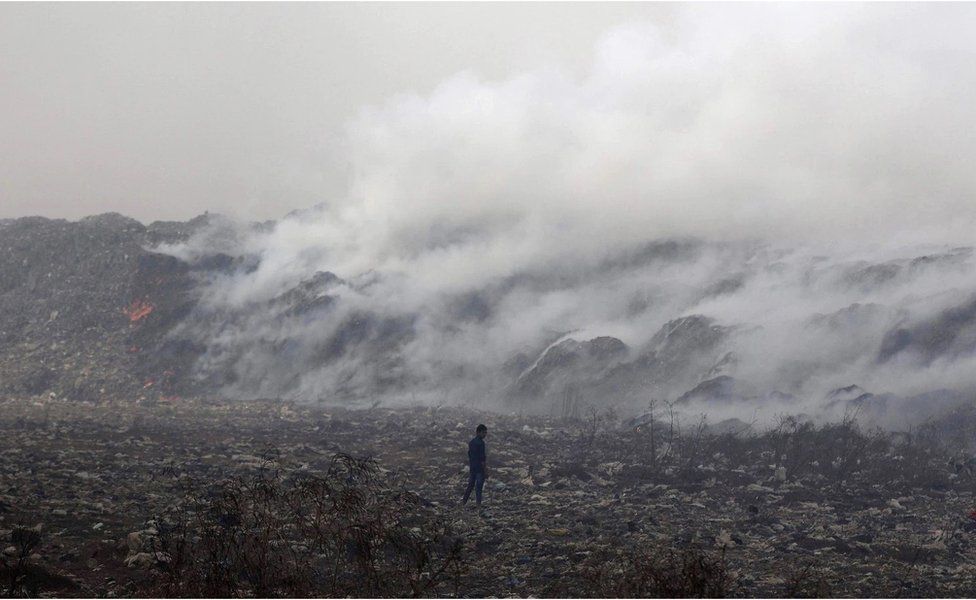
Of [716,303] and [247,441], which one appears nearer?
[247,441]

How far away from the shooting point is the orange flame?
21.0 metres

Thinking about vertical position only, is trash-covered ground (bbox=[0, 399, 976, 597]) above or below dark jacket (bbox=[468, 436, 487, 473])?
below

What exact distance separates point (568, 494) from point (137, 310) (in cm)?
1712

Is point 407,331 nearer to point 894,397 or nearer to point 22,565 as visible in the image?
point 894,397

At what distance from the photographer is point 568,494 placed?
342 inches

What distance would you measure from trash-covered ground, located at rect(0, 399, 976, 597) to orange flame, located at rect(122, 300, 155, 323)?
7.03 m

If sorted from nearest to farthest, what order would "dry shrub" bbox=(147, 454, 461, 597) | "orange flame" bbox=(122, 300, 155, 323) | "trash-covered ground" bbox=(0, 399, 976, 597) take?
"dry shrub" bbox=(147, 454, 461, 597), "trash-covered ground" bbox=(0, 399, 976, 597), "orange flame" bbox=(122, 300, 155, 323)

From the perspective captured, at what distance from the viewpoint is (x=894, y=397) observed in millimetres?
13141

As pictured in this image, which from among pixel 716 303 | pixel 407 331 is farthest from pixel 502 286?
pixel 716 303

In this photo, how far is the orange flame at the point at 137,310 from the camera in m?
21.0

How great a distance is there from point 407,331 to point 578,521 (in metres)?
13.0

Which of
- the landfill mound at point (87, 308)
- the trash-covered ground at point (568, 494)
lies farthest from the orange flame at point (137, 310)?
the trash-covered ground at point (568, 494)

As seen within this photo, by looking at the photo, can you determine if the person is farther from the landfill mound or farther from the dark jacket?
the landfill mound

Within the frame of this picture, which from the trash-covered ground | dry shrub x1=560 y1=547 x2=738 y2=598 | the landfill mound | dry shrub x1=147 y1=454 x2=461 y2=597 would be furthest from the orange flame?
dry shrub x1=560 y1=547 x2=738 y2=598
